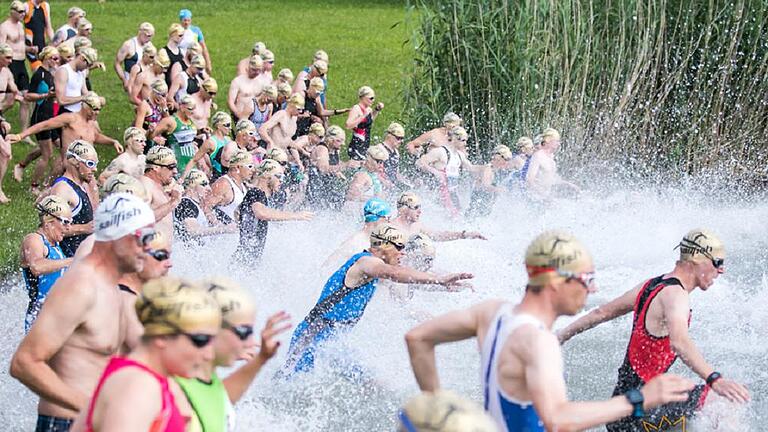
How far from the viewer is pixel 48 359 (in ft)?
14.5

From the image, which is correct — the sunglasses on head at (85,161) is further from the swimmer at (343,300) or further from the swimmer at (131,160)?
the swimmer at (343,300)

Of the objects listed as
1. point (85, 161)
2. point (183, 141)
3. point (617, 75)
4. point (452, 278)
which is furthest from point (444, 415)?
point (617, 75)

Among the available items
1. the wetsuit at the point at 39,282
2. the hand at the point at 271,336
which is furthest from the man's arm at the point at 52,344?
the wetsuit at the point at 39,282

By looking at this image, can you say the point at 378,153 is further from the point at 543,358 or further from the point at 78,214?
the point at 543,358

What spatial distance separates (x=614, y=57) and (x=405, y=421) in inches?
470

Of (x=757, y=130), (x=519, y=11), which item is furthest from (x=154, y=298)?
(x=757, y=130)

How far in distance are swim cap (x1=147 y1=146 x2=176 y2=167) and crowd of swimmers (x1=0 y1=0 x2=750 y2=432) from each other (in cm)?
2

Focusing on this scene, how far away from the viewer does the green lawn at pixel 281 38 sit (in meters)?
21.1

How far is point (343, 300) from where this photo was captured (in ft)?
24.7

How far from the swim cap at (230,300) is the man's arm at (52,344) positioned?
67 cm

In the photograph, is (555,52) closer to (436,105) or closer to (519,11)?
(519,11)

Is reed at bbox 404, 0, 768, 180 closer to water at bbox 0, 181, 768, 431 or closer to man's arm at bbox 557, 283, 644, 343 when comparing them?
water at bbox 0, 181, 768, 431

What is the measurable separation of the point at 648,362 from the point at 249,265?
5484 mm

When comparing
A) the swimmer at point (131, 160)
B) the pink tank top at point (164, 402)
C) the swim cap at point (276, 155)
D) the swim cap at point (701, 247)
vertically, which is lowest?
the swim cap at point (276, 155)
